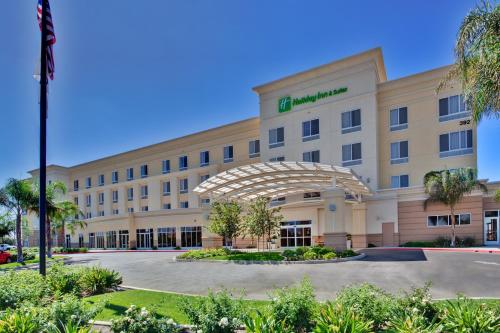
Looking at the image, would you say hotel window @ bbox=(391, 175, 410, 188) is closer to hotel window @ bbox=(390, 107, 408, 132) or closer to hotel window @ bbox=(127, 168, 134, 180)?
hotel window @ bbox=(390, 107, 408, 132)

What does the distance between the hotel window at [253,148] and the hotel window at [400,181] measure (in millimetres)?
14933

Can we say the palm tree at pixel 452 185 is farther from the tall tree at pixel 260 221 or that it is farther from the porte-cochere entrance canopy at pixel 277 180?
the tall tree at pixel 260 221

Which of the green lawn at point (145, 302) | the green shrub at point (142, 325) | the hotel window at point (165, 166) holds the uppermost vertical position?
the hotel window at point (165, 166)

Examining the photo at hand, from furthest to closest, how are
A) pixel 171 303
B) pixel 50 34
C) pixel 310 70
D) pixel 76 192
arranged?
1. pixel 76 192
2. pixel 310 70
3. pixel 50 34
4. pixel 171 303

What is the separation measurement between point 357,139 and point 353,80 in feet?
18.7

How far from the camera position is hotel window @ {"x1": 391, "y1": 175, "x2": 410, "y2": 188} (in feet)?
99.7

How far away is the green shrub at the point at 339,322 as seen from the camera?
495 cm

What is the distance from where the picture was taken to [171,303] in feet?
30.2

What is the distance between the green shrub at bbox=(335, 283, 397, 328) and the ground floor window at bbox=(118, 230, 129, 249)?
46093mm

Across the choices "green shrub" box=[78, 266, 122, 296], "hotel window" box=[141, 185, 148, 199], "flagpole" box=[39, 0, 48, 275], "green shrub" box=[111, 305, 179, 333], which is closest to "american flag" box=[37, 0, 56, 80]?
"flagpole" box=[39, 0, 48, 275]

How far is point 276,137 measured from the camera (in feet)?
119

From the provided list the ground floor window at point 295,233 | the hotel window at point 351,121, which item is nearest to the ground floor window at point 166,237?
the ground floor window at point 295,233

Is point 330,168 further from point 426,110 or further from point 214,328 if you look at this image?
point 214,328

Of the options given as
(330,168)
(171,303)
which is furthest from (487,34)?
(330,168)
